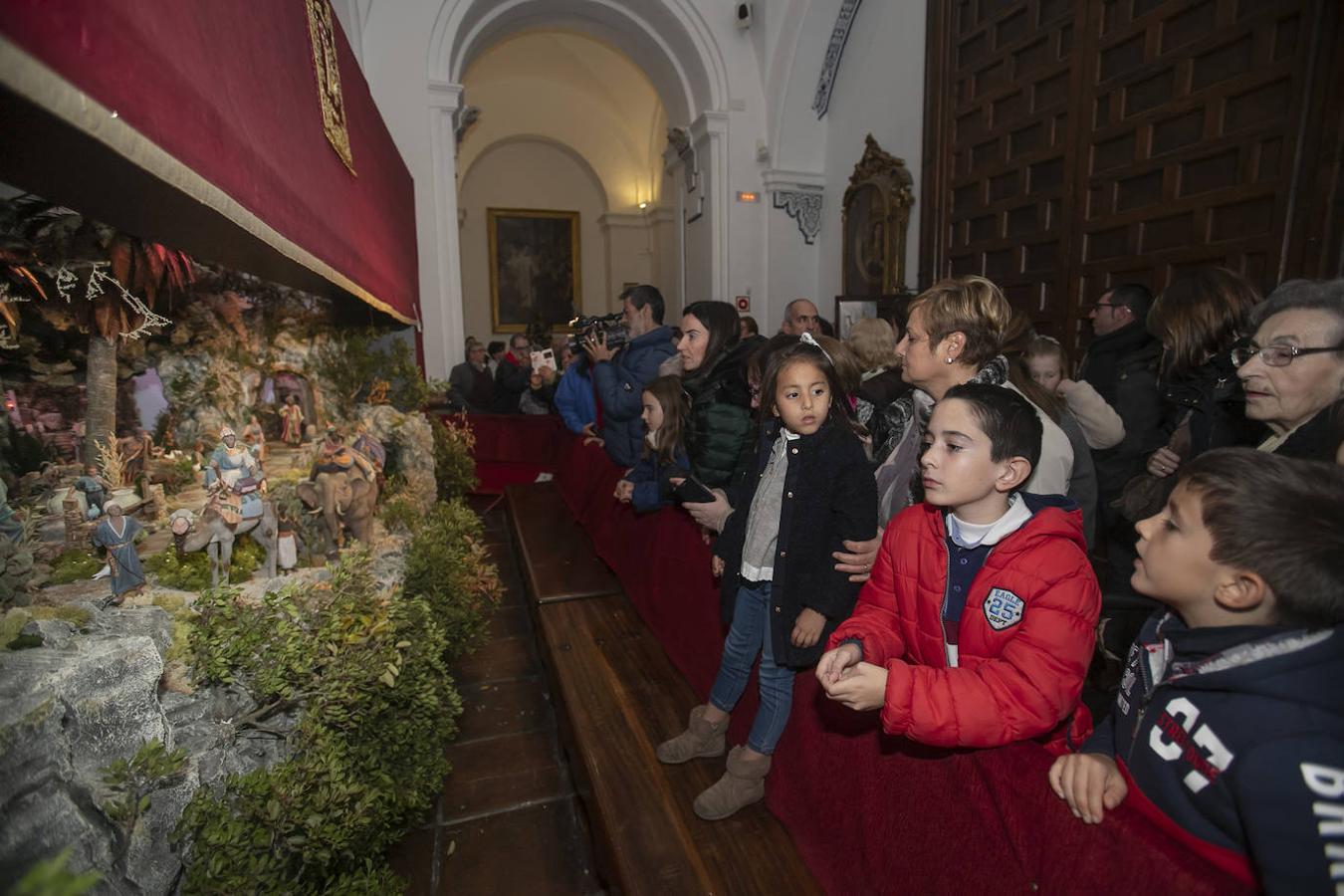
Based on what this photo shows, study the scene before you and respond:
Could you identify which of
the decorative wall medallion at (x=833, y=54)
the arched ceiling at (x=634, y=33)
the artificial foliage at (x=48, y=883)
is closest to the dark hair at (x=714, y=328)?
the artificial foliage at (x=48, y=883)

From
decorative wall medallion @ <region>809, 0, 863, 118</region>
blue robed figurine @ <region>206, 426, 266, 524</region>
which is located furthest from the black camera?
decorative wall medallion @ <region>809, 0, 863, 118</region>

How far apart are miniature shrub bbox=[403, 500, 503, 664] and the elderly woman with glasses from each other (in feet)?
9.42

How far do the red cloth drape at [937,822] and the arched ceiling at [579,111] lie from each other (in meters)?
12.6

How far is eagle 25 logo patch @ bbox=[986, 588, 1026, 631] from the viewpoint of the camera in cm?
132

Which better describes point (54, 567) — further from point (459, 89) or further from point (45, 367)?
point (459, 89)

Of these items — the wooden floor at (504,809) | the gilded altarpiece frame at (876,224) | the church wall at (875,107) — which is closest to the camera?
the wooden floor at (504,809)

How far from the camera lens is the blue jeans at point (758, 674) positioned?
6.72ft

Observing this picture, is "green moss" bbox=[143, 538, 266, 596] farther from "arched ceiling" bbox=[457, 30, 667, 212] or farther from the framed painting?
"arched ceiling" bbox=[457, 30, 667, 212]

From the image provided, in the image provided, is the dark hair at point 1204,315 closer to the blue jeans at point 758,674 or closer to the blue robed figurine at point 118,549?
the blue jeans at point 758,674

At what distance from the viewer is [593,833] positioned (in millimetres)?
2271

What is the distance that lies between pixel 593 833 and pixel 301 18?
9.82 feet

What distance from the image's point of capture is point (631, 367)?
3936mm

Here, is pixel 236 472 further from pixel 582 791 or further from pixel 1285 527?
pixel 1285 527

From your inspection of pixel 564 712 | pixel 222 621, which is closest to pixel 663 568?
pixel 564 712
